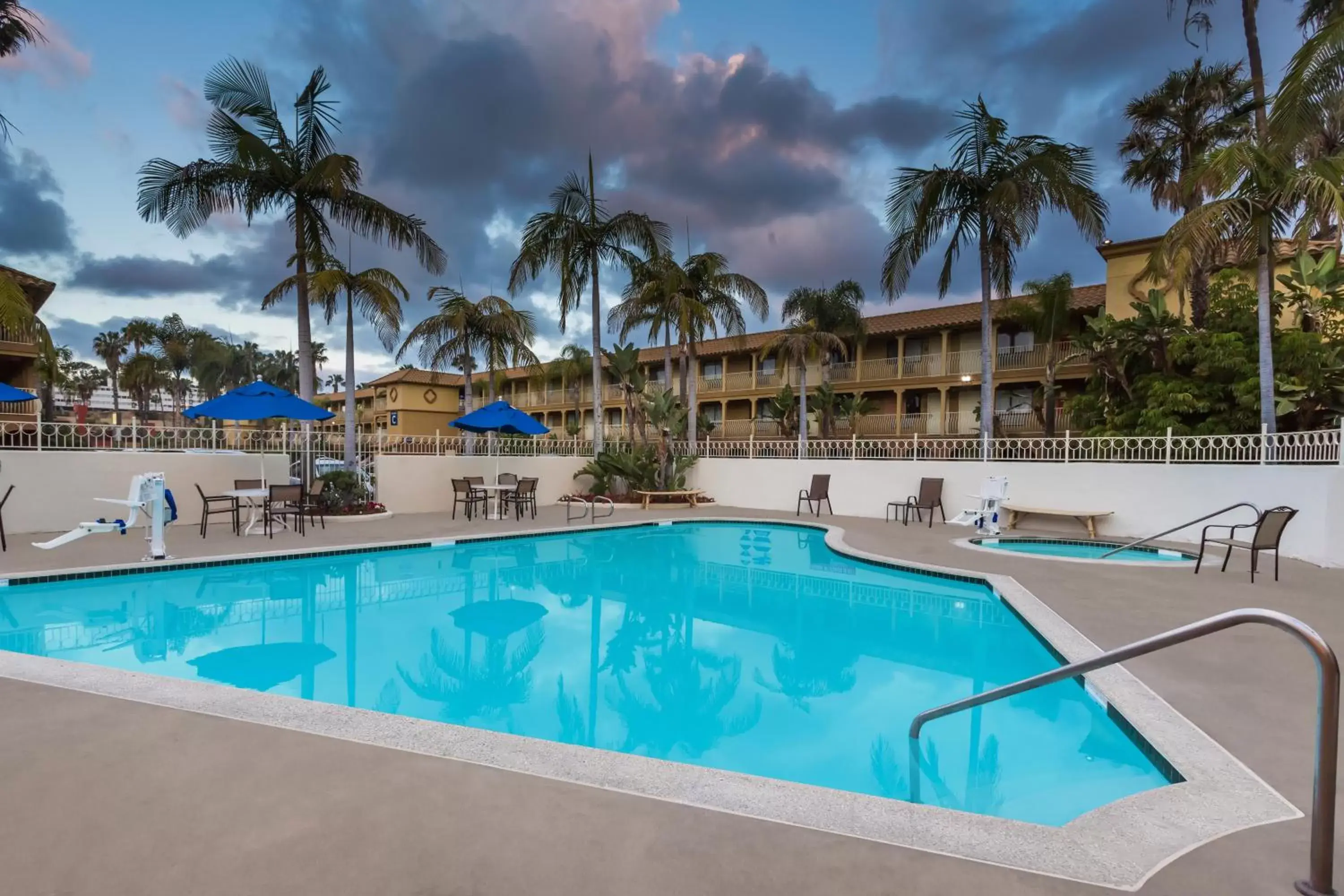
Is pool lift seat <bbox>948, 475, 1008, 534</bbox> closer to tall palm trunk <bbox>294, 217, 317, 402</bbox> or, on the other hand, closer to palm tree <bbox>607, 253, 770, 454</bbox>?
palm tree <bbox>607, 253, 770, 454</bbox>

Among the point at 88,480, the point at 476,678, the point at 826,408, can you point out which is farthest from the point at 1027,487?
the point at 88,480

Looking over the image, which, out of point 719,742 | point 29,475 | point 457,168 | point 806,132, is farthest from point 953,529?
point 29,475

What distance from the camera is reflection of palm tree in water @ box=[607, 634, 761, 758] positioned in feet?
13.4

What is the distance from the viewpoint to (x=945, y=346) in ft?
79.8

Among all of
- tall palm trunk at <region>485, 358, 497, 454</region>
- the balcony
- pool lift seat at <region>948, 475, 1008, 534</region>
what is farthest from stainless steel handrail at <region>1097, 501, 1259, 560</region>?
the balcony

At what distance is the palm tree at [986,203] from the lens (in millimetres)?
12852

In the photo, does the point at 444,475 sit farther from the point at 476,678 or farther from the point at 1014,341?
the point at 1014,341

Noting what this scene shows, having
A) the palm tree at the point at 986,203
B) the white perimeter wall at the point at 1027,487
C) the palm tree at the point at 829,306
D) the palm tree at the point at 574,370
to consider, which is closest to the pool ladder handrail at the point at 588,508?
the white perimeter wall at the point at 1027,487

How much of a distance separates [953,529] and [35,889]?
42.1ft

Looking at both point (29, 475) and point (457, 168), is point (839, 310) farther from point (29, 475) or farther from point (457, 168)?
point (29, 475)

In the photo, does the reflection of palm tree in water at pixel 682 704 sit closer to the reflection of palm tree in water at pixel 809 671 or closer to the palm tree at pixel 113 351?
the reflection of palm tree in water at pixel 809 671

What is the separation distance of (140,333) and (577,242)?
1968 inches

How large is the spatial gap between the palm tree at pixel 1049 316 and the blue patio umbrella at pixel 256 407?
60.2 ft

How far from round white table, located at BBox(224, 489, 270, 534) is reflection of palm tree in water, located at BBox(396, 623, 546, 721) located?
665cm
